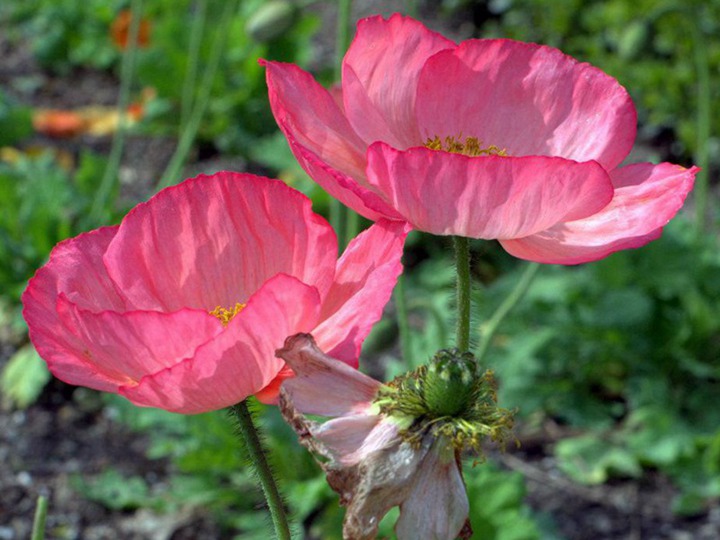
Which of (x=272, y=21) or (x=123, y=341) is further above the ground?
(x=123, y=341)

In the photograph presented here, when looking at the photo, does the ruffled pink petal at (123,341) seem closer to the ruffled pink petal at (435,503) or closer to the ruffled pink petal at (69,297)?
the ruffled pink petal at (69,297)

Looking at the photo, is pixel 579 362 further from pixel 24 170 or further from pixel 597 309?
pixel 24 170

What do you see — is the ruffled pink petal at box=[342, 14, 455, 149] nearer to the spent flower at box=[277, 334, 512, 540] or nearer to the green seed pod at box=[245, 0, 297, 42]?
the spent flower at box=[277, 334, 512, 540]

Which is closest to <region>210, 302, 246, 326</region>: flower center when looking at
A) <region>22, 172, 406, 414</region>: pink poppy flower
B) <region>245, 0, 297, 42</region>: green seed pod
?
<region>22, 172, 406, 414</region>: pink poppy flower

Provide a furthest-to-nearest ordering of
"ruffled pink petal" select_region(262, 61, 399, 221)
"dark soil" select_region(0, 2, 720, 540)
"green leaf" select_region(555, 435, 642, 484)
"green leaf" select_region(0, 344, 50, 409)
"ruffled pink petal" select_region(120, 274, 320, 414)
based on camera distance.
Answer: "green leaf" select_region(0, 344, 50, 409), "green leaf" select_region(555, 435, 642, 484), "dark soil" select_region(0, 2, 720, 540), "ruffled pink petal" select_region(262, 61, 399, 221), "ruffled pink petal" select_region(120, 274, 320, 414)

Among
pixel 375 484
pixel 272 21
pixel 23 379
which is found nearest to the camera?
pixel 375 484

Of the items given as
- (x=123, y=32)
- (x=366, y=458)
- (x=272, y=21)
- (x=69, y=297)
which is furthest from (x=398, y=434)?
(x=123, y=32)

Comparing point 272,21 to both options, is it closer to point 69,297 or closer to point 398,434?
point 69,297

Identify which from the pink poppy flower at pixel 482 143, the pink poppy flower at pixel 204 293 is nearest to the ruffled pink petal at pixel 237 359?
the pink poppy flower at pixel 204 293
